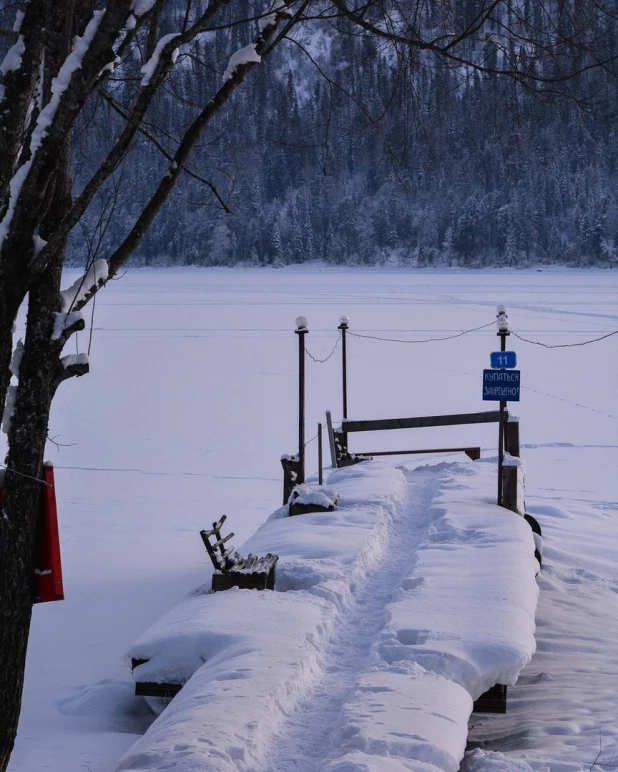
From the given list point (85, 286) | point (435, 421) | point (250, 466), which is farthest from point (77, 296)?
point (250, 466)

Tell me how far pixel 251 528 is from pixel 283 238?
363ft

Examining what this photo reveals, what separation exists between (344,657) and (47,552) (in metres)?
2.30

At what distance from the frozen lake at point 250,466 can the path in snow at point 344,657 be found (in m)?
0.99

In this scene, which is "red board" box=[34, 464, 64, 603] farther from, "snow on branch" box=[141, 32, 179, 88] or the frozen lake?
the frozen lake

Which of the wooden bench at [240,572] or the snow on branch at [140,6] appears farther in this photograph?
the wooden bench at [240,572]

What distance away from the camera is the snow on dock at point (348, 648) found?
13.1 feet

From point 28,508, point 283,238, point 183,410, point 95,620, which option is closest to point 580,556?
point 95,620

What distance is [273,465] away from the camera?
15.1 m

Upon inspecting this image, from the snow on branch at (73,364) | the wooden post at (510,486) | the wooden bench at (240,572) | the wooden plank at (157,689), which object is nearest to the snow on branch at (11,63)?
the snow on branch at (73,364)

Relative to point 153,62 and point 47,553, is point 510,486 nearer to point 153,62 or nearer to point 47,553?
point 47,553

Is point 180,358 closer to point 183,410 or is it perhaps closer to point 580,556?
point 183,410

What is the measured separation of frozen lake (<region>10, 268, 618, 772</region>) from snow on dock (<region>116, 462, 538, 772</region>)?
707mm

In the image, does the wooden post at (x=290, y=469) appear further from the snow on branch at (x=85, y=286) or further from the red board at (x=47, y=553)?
the snow on branch at (x=85, y=286)

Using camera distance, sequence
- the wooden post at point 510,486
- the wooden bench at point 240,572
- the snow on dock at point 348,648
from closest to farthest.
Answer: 1. the snow on dock at point 348,648
2. the wooden bench at point 240,572
3. the wooden post at point 510,486
